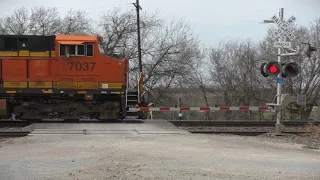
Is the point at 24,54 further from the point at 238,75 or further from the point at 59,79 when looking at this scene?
the point at 238,75

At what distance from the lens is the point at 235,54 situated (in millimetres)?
41719

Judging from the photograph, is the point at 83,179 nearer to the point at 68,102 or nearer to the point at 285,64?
the point at 285,64

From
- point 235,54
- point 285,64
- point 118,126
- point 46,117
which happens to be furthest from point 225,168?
point 235,54

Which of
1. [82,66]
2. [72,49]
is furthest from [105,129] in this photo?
[72,49]

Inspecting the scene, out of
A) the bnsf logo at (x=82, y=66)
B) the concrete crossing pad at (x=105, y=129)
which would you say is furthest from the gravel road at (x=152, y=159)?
the bnsf logo at (x=82, y=66)

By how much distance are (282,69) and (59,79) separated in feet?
31.1

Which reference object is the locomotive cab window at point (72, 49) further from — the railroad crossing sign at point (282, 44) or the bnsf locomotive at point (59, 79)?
the railroad crossing sign at point (282, 44)

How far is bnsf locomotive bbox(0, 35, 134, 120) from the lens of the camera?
53.4 feet

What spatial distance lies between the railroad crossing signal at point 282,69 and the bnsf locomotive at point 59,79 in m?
6.63

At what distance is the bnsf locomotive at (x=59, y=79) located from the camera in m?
16.3

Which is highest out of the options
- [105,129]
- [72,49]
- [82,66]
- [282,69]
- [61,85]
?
[72,49]

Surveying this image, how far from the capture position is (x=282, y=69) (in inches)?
507

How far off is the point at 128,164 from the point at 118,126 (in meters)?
7.85

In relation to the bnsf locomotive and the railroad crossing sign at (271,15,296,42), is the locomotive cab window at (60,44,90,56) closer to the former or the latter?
the bnsf locomotive
